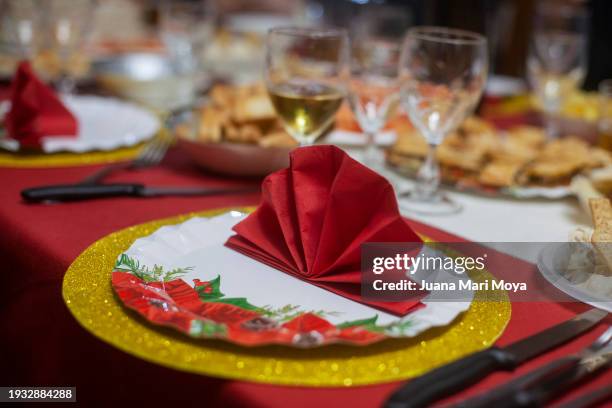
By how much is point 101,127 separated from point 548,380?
105 cm

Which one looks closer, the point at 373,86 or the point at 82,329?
the point at 82,329

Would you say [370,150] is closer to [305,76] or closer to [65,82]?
[305,76]

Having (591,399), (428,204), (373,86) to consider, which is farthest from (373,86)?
(591,399)

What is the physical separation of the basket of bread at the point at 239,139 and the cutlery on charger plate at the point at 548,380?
62 centimetres

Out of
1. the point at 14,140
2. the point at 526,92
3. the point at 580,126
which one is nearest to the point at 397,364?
the point at 14,140

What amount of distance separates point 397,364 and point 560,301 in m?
0.28

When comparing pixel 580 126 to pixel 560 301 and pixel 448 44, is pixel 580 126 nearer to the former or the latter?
pixel 448 44

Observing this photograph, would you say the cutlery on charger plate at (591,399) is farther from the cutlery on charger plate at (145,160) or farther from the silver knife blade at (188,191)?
the cutlery on charger plate at (145,160)

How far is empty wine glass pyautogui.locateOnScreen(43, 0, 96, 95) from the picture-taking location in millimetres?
1446

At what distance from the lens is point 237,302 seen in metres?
0.64

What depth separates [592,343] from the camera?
2.06 ft

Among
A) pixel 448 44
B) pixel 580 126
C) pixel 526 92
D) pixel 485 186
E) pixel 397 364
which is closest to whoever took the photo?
pixel 397 364

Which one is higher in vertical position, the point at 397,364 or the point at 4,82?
the point at 4,82

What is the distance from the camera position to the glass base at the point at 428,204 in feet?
3.37
